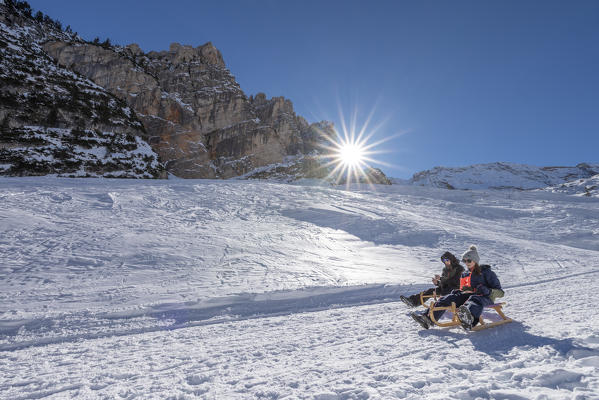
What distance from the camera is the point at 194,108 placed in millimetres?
103062

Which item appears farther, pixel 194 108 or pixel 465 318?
pixel 194 108

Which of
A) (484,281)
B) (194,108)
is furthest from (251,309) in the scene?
(194,108)

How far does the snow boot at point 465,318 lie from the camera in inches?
150

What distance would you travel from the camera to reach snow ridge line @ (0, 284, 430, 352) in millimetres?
3992

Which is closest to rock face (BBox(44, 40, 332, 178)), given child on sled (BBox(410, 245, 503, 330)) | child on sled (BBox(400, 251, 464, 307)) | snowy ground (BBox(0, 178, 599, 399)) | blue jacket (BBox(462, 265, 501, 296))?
snowy ground (BBox(0, 178, 599, 399))

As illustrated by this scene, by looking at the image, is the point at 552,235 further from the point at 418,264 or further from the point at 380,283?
the point at 380,283

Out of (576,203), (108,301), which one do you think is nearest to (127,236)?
(108,301)

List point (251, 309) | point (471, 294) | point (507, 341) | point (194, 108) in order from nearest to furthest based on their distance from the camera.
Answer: point (507, 341) < point (471, 294) < point (251, 309) < point (194, 108)

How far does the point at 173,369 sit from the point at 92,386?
722mm

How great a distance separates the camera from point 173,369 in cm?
312

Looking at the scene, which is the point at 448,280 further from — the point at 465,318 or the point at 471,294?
the point at 465,318

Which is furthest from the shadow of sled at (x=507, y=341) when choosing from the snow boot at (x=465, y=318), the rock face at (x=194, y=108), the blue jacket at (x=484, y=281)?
the rock face at (x=194, y=108)

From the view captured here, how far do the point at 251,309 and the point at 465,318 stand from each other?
3.34 metres

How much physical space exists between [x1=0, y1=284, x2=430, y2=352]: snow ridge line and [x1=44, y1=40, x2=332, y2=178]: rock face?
90364 mm
